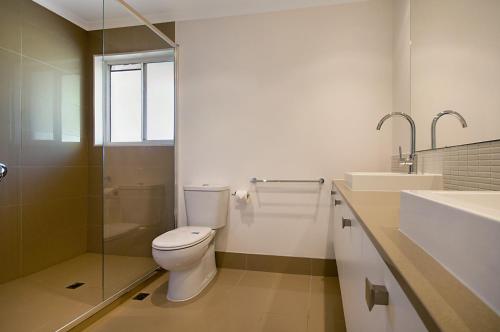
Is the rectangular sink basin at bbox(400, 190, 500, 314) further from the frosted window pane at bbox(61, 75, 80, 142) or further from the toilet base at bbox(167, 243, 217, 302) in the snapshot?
the frosted window pane at bbox(61, 75, 80, 142)

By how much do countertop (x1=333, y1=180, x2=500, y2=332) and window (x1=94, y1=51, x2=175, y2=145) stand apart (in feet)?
7.30

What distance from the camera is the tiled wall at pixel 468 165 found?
36.3 inches

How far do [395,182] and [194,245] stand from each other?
1331 mm

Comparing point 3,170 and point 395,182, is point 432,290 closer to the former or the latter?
point 395,182

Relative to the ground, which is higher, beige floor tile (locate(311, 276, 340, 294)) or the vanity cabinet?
the vanity cabinet

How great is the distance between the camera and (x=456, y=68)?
1199mm

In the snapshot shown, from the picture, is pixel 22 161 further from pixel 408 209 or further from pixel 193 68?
pixel 408 209

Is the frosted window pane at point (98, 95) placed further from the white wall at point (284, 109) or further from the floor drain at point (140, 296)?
the floor drain at point (140, 296)

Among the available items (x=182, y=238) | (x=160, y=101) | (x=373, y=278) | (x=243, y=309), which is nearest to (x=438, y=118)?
(x=373, y=278)

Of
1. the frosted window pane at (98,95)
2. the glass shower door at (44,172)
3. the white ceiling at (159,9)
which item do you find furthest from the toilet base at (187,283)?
the white ceiling at (159,9)

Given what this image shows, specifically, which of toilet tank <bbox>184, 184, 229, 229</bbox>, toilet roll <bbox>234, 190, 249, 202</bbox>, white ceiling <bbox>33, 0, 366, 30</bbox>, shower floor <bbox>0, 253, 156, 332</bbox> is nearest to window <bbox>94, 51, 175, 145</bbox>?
white ceiling <bbox>33, 0, 366, 30</bbox>

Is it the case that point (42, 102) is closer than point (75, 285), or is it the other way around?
point (75, 285)

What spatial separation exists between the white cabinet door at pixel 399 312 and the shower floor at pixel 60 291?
71.3 inches

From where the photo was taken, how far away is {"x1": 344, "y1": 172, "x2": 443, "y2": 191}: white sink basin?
4.26ft
